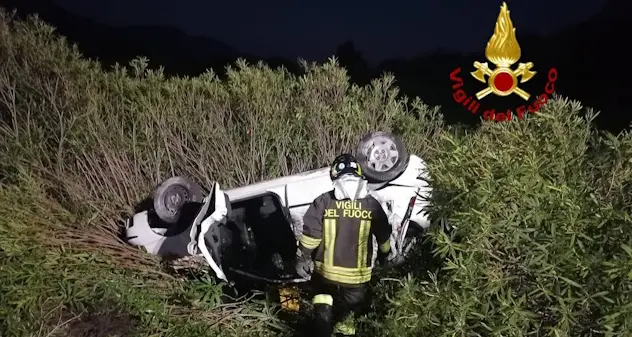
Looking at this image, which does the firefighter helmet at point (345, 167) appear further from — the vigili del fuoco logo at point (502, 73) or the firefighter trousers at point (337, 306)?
the vigili del fuoco logo at point (502, 73)

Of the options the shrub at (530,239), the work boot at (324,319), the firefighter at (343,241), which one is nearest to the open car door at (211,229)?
the firefighter at (343,241)

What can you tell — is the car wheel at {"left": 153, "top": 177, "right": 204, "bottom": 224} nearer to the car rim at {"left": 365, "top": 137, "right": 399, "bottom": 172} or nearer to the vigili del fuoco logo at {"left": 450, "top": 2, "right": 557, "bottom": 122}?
the car rim at {"left": 365, "top": 137, "right": 399, "bottom": 172}

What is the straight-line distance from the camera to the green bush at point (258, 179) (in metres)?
2.67

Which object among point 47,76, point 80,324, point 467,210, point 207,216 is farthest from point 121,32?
point 467,210

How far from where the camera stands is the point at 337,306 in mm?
4160

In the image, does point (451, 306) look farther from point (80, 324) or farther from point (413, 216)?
point (80, 324)

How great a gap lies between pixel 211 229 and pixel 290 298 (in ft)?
2.50

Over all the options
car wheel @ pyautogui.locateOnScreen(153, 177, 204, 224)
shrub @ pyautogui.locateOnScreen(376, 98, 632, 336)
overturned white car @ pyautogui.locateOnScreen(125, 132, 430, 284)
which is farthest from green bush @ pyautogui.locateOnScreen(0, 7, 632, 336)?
car wheel @ pyautogui.locateOnScreen(153, 177, 204, 224)

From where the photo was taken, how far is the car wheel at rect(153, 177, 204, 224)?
533 centimetres

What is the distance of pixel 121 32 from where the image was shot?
895 centimetres

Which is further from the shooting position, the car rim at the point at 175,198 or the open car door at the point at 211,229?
the car rim at the point at 175,198

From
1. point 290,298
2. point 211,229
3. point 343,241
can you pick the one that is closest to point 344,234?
point 343,241

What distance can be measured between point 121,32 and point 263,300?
18.7 feet

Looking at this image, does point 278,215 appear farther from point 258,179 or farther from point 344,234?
point 258,179
